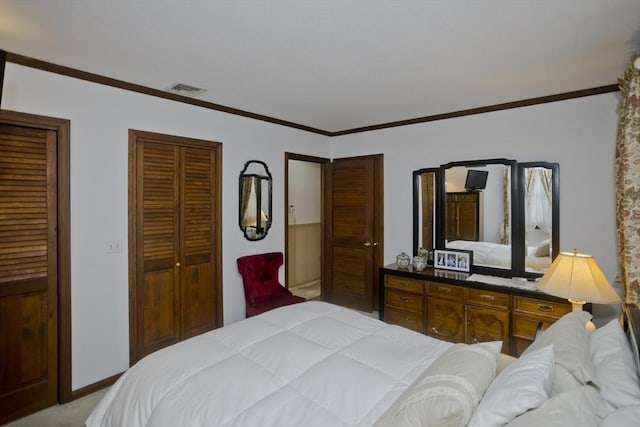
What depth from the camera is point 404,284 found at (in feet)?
11.4

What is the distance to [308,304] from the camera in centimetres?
250

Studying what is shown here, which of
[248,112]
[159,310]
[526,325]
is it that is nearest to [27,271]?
[159,310]

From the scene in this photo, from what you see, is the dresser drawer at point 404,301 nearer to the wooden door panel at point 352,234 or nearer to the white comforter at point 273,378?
the wooden door panel at point 352,234

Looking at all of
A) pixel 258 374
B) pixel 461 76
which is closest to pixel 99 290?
pixel 258 374

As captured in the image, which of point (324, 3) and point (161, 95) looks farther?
point (161, 95)

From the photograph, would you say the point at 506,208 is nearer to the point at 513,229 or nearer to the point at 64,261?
the point at 513,229

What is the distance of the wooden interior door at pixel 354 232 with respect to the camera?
4285 mm

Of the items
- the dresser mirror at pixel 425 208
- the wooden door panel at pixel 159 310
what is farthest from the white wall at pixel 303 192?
the wooden door panel at pixel 159 310

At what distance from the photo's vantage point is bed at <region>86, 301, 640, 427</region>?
1.08 meters

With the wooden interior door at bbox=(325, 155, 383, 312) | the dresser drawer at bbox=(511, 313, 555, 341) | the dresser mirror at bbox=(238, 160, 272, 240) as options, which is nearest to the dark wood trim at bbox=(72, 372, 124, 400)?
the dresser mirror at bbox=(238, 160, 272, 240)

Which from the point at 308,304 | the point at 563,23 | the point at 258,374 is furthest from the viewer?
the point at 308,304

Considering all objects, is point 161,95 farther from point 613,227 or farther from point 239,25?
point 613,227

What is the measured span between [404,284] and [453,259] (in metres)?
0.61

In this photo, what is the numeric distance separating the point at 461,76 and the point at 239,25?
1.76 metres
